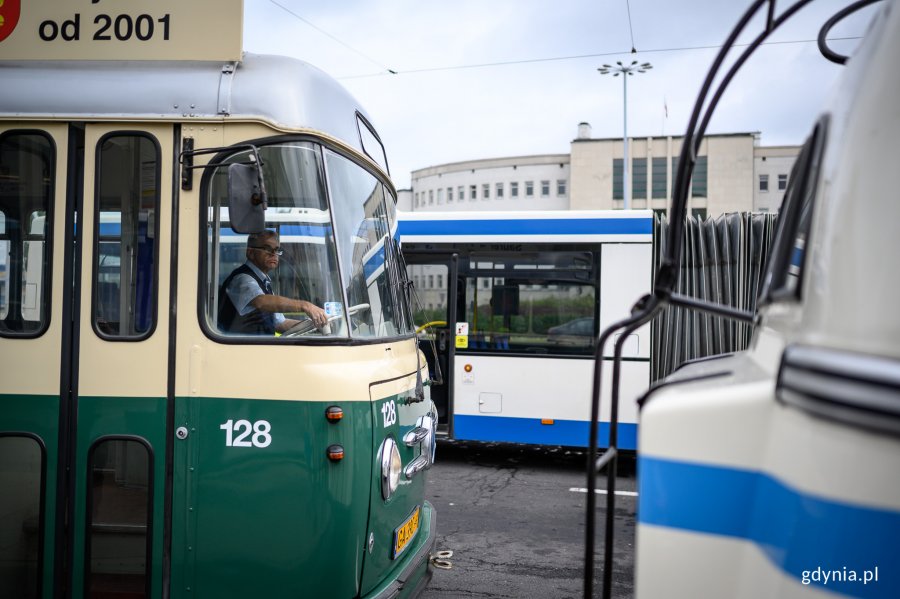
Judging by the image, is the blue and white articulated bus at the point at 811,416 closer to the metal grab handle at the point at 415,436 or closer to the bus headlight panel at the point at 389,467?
the bus headlight panel at the point at 389,467

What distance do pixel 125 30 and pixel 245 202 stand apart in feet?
3.77

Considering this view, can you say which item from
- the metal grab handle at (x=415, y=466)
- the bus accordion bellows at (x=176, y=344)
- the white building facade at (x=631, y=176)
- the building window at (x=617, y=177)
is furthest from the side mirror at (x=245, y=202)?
the building window at (x=617, y=177)

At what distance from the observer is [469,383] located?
9.17 m

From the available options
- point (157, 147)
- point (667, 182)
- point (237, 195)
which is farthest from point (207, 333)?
point (667, 182)

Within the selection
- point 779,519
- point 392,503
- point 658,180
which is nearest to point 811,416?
point 779,519

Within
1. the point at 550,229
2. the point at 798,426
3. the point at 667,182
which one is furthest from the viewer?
the point at 667,182

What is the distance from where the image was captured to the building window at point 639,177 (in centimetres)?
5847

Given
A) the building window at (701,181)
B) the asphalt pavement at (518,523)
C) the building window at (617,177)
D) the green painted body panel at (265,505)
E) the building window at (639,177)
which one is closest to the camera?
the green painted body panel at (265,505)

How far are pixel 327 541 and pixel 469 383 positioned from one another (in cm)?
603

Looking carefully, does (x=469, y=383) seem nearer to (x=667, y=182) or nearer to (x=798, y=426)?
(x=798, y=426)

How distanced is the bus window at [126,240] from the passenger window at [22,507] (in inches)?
25.7

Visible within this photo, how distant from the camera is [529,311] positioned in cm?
905

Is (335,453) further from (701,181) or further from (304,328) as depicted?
(701,181)
